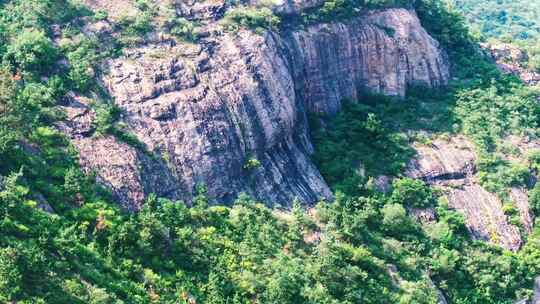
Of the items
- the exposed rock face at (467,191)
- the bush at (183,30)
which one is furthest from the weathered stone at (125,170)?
the exposed rock face at (467,191)

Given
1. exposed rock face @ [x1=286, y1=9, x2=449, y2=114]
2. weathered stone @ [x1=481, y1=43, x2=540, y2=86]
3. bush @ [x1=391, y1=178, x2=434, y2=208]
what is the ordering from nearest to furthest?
1. bush @ [x1=391, y1=178, x2=434, y2=208]
2. exposed rock face @ [x1=286, y1=9, x2=449, y2=114]
3. weathered stone @ [x1=481, y1=43, x2=540, y2=86]

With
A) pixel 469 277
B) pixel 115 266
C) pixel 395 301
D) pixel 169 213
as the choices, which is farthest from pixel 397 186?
pixel 115 266

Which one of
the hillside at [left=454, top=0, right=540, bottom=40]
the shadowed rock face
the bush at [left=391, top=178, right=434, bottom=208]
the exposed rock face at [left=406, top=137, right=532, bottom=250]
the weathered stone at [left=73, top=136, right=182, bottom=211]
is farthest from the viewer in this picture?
the hillside at [left=454, top=0, right=540, bottom=40]

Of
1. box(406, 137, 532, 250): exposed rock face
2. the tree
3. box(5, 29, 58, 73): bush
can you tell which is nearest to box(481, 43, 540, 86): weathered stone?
box(406, 137, 532, 250): exposed rock face

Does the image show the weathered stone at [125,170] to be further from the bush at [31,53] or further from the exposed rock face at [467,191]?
the exposed rock face at [467,191]

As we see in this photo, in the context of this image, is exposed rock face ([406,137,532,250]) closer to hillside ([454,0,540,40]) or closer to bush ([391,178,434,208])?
bush ([391,178,434,208])

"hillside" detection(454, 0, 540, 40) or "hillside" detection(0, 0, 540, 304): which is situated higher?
"hillside" detection(0, 0, 540, 304)
